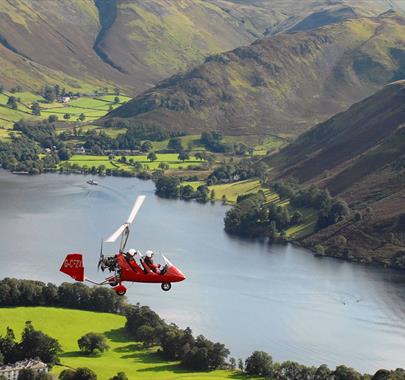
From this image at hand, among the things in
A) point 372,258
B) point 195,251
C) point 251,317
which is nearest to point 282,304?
point 251,317

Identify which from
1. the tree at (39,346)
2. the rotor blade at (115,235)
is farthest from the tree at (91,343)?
the rotor blade at (115,235)

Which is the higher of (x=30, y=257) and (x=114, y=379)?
(x=30, y=257)

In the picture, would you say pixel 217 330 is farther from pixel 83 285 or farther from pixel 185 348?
pixel 83 285

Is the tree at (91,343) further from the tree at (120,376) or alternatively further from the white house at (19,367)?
the tree at (120,376)

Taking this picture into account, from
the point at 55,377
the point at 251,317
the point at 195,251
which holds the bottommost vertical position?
the point at 55,377

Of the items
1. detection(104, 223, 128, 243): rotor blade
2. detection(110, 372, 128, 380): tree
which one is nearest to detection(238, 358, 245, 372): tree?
detection(110, 372, 128, 380): tree
